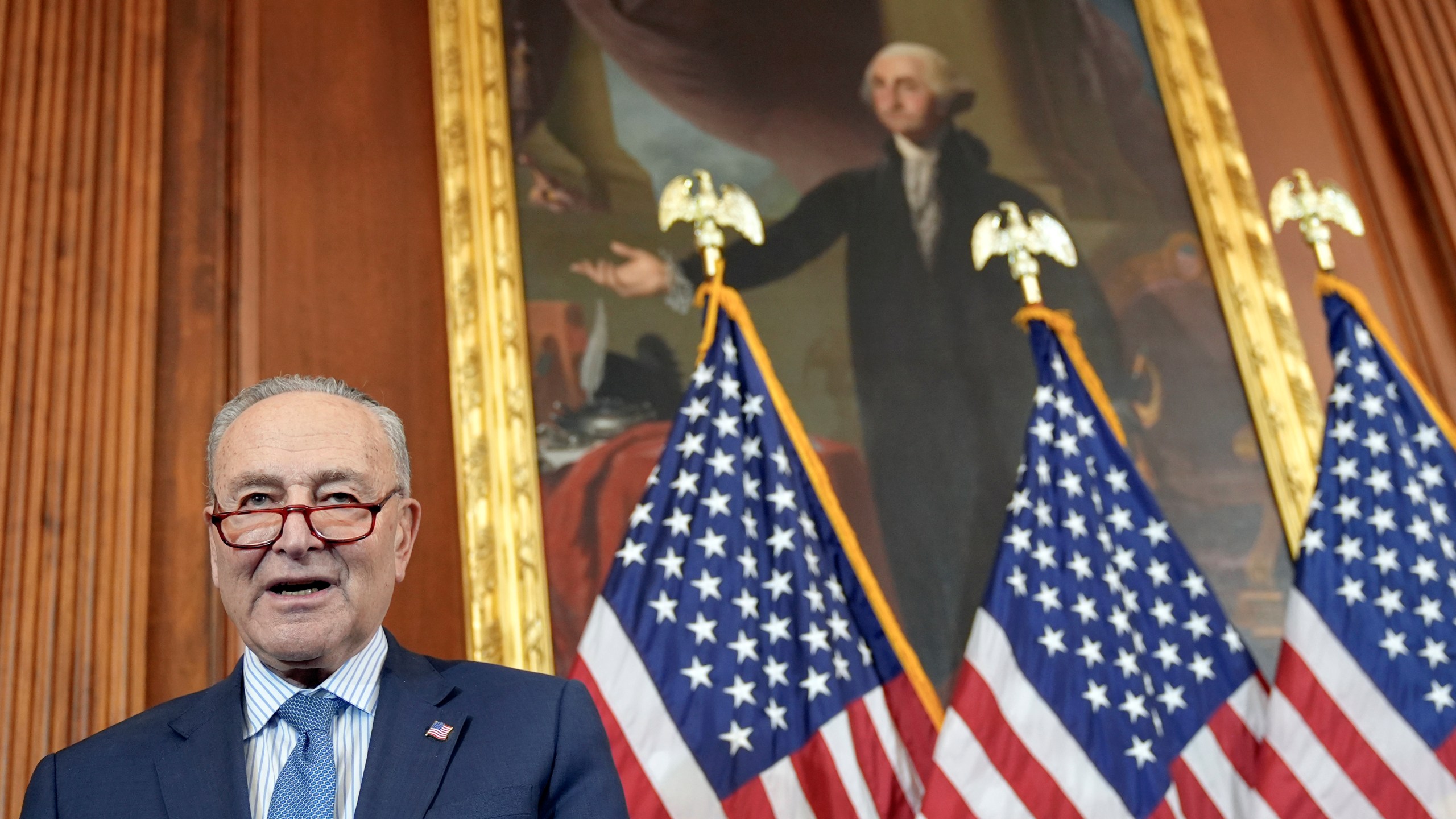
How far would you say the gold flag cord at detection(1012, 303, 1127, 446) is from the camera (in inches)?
164

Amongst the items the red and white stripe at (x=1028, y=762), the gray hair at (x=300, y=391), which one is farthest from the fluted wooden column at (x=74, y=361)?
the red and white stripe at (x=1028, y=762)

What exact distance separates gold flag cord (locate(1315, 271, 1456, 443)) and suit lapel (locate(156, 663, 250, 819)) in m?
3.87

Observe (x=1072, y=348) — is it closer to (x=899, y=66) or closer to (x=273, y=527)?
(x=899, y=66)

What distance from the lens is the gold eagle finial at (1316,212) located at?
4.38 metres

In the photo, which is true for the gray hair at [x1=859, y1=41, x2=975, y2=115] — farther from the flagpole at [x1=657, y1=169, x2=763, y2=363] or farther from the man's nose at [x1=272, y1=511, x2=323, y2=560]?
the man's nose at [x1=272, y1=511, x2=323, y2=560]

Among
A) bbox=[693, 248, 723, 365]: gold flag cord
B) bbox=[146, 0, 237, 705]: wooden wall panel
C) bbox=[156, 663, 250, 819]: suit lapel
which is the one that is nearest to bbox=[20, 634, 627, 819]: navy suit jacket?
bbox=[156, 663, 250, 819]: suit lapel

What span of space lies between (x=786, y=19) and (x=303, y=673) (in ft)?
12.4

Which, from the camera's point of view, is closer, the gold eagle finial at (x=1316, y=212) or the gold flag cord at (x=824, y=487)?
the gold flag cord at (x=824, y=487)

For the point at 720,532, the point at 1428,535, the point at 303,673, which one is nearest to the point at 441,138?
the point at 720,532

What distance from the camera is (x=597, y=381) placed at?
412 centimetres

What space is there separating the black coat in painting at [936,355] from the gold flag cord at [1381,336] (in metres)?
0.73

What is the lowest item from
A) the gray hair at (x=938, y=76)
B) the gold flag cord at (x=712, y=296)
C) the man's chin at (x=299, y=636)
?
the man's chin at (x=299, y=636)

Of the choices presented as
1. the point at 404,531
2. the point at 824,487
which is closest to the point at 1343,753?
the point at 824,487

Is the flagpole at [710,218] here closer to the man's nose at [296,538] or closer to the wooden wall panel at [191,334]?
the wooden wall panel at [191,334]
